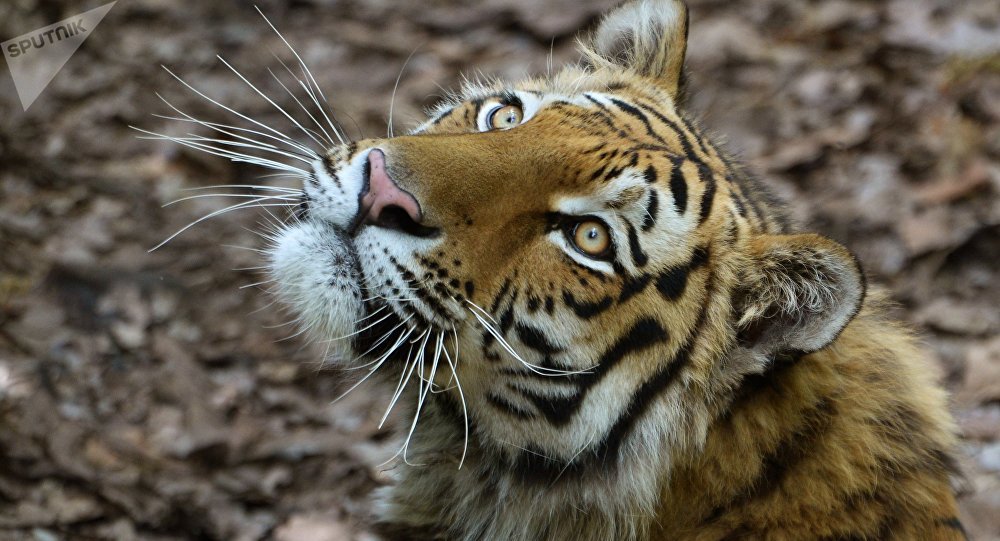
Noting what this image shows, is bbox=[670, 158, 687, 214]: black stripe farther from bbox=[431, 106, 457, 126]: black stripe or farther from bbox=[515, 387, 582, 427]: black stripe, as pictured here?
bbox=[431, 106, 457, 126]: black stripe

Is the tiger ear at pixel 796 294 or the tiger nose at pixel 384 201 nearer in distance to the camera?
the tiger ear at pixel 796 294

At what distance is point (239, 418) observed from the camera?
3.88 meters

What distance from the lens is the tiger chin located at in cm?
217

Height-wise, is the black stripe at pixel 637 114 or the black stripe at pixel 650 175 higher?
the black stripe at pixel 637 114

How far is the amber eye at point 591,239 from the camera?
2.23 m

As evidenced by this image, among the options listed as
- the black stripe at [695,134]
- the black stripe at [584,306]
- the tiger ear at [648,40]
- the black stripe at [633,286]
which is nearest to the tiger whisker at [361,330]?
the black stripe at [584,306]

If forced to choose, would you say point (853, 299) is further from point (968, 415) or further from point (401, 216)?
point (968, 415)

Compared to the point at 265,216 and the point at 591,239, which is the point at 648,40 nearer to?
the point at 591,239

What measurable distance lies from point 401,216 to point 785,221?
1251mm

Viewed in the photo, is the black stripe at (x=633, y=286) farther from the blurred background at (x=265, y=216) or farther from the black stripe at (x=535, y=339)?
the blurred background at (x=265, y=216)

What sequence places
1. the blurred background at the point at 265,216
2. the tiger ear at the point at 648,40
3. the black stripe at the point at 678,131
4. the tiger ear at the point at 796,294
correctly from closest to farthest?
the tiger ear at the point at 796,294
the black stripe at the point at 678,131
the tiger ear at the point at 648,40
the blurred background at the point at 265,216
